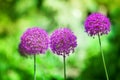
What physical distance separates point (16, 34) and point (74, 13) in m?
0.52

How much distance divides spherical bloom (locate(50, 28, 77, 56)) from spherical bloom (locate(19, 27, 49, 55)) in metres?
0.03

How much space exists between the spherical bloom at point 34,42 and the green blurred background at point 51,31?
1795 millimetres

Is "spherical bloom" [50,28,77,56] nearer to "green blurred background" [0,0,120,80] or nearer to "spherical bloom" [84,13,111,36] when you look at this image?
"spherical bloom" [84,13,111,36]

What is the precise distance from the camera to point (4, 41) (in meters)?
3.95

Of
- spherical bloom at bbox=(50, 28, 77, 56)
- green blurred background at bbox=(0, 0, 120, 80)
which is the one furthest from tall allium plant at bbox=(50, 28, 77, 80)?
green blurred background at bbox=(0, 0, 120, 80)

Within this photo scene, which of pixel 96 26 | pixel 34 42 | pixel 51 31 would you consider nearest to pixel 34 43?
pixel 34 42

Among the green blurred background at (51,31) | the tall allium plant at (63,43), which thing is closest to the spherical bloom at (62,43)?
the tall allium plant at (63,43)

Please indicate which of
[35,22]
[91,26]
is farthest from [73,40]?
[35,22]

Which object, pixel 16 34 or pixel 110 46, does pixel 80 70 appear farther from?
pixel 16 34

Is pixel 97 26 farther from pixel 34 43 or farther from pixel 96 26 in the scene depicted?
pixel 34 43

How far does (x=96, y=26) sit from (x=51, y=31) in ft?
7.52

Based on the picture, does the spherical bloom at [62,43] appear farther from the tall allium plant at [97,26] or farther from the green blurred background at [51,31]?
the green blurred background at [51,31]

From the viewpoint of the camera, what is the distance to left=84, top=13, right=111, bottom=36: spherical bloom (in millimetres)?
1727

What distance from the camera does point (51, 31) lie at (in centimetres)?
402
